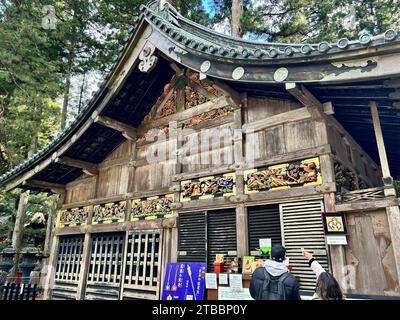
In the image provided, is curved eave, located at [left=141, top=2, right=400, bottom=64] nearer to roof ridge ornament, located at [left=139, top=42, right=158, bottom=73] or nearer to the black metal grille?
roof ridge ornament, located at [left=139, top=42, right=158, bottom=73]

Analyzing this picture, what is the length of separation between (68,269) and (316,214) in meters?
7.82

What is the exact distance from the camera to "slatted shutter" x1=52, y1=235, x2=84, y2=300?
868cm

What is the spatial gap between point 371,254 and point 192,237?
3559 mm

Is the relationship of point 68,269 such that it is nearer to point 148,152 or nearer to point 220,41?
point 148,152

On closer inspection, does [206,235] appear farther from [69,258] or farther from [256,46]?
[69,258]

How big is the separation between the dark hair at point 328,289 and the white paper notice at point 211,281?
2.86 meters

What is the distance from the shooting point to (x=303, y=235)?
16.7 ft

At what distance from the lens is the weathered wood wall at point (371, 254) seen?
428 centimetres

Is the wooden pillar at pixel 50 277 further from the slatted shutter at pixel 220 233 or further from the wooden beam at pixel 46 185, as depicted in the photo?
the slatted shutter at pixel 220 233

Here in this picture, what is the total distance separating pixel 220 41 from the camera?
7293mm

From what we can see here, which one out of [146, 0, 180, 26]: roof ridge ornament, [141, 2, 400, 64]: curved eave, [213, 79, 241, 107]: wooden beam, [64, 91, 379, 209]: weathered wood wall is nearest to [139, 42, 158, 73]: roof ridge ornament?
[141, 2, 400, 64]: curved eave

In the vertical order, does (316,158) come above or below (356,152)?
below

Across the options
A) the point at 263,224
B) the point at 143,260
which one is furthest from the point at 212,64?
the point at 143,260
